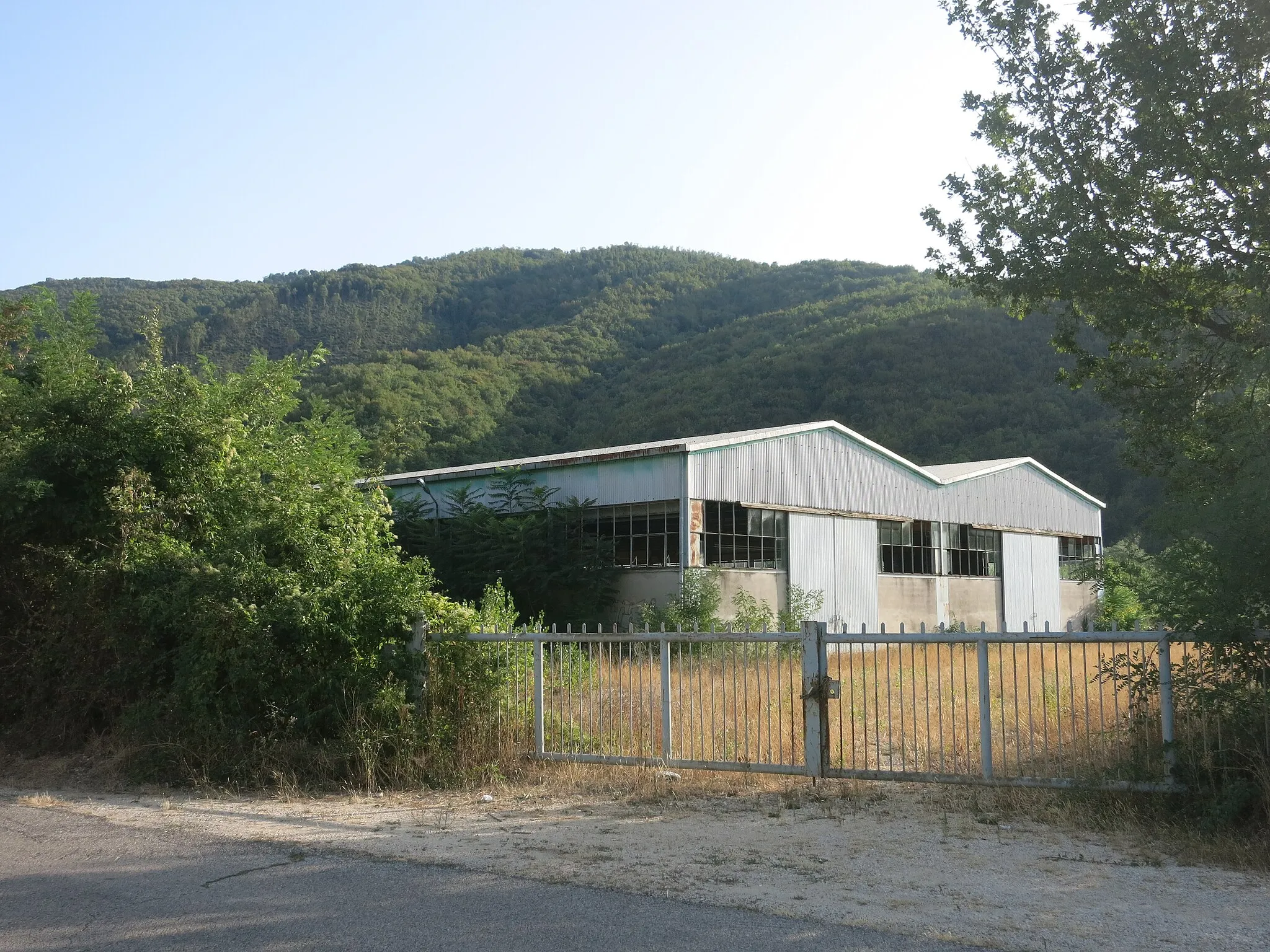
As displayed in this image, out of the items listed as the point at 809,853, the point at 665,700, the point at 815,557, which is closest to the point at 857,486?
the point at 815,557

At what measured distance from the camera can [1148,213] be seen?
12500mm

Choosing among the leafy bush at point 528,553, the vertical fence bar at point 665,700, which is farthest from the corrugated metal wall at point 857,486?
the vertical fence bar at point 665,700

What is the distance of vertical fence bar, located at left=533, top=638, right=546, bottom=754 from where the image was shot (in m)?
10.2

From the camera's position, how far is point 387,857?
6.98m

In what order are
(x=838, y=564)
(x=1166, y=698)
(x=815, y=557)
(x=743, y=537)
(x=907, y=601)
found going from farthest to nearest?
(x=907, y=601)
(x=838, y=564)
(x=815, y=557)
(x=743, y=537)
(x=1166, y=698)

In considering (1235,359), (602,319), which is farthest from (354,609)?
(602,319)

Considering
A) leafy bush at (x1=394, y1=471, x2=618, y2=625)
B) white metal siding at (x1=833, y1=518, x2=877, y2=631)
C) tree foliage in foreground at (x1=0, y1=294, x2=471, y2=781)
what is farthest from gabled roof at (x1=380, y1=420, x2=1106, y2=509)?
tree foliage in foreground at (x1=0, y1=294, x2=471, y2=781)

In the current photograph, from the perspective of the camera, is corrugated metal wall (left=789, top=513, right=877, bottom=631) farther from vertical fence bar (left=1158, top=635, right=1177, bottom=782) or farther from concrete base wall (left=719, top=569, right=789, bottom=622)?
vertical fence bar (left=1158, top=635, right=1177, bottom=782)

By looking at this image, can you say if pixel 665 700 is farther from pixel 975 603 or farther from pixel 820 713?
pixel 975 603

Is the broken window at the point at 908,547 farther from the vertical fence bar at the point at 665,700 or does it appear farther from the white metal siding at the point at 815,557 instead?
Result: the vertical fence bar at the point at 665,700

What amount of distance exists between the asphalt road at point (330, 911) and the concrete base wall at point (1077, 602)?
31247 millimetres

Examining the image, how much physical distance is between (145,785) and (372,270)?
104222 mm

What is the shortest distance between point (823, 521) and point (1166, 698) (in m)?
17.8

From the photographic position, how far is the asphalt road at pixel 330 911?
16.9ft
